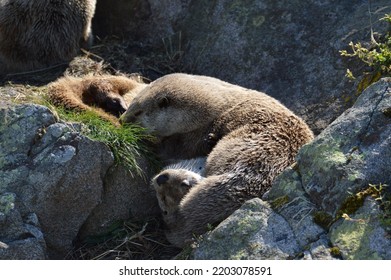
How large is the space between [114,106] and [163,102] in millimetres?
596

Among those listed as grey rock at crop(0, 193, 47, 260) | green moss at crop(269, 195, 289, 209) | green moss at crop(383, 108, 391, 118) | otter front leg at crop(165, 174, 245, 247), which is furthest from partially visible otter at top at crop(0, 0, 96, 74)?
green moss at crop(383, 108, 391, 118)

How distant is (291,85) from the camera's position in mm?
7387

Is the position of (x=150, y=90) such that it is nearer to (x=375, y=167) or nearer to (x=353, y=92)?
(x=353, y=92)

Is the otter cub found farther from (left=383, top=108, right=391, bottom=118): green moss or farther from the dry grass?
(left=383, top=108, right=391, bottom=118): green moss

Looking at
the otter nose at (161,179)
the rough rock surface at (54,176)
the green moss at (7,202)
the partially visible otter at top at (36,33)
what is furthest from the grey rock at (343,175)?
the partially visible otter at top at (36,33)

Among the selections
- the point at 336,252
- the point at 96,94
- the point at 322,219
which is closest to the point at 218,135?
the point at 96,94

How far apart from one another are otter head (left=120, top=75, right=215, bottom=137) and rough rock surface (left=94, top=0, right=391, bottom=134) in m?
1.06

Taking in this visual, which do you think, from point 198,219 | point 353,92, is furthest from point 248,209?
point 353,92

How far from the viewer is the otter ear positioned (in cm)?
664

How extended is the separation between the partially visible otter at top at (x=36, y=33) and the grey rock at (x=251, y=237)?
3.39 m

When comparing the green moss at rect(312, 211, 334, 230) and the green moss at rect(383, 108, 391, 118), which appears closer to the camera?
the green moss at rect(312, 211, 334, 230)

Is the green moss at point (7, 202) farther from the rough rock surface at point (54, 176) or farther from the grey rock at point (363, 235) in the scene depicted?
the grey rock at point (363, 235)

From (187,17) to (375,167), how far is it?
12.7 feet

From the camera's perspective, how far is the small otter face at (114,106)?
23.1 feet
